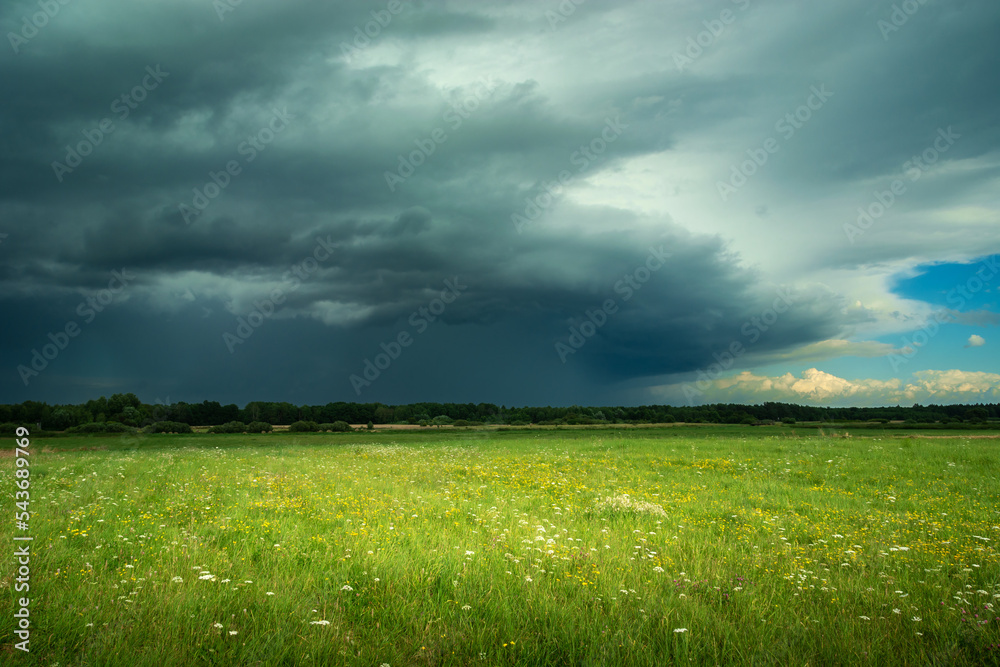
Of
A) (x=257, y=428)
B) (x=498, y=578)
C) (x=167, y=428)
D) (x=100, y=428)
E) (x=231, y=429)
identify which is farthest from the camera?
(x=167, y=428)

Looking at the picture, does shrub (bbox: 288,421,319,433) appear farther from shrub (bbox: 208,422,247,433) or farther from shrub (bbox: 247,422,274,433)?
shrub (bbox: 208,422,247,433)

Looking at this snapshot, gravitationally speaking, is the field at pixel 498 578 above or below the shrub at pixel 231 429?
above

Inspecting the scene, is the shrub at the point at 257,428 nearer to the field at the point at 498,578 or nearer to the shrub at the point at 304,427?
the shrub at the point at 304,427

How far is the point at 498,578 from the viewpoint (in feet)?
23.6

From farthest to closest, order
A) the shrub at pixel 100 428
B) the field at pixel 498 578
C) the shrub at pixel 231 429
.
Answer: the shrub at pixel 231 429
the shrub at pixel 100 428
the field at pixel 498 578

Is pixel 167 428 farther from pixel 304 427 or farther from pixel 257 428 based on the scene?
pixel 304 427

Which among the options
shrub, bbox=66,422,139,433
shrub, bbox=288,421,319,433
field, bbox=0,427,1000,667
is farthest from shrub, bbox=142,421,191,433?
field, bbox=0,427,1000,667

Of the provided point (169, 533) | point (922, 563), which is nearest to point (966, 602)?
point (922, 563)

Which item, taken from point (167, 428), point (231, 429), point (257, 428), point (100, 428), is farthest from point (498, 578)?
point (167, 428)

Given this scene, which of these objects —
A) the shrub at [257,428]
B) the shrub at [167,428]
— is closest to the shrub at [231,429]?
the shrub at [257,428]

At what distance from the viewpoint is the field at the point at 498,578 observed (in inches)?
211

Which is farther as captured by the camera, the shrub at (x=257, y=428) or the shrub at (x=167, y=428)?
the shrub at (x=257, y=428)

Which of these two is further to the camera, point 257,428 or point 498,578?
point 257,428

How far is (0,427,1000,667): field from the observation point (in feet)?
17.6
